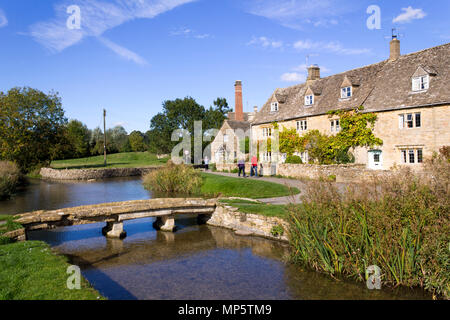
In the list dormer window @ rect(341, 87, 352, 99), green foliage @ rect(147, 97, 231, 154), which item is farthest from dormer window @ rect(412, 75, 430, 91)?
green foliage @ rect(147, 97, 231, 154)

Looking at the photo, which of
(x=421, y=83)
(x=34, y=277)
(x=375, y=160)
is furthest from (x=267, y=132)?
(x=34, y=277)

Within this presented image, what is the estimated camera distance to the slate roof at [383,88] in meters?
25.5

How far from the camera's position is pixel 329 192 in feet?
35.2

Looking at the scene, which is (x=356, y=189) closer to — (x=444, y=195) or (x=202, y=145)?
(x=444, y=195)

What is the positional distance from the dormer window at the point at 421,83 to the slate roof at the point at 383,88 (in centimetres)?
32

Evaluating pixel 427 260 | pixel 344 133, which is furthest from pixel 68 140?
pixel 427 260

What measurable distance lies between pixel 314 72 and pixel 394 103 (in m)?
13.3

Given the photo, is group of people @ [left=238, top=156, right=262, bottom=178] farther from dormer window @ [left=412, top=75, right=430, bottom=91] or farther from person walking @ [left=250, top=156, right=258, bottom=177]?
dormer window @ [left=412, top=75, right=430, bottom=91]

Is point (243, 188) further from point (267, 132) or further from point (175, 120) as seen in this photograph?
point (175, 120)

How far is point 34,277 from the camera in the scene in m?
7.85

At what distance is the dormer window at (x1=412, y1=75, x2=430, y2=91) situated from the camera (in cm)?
2583

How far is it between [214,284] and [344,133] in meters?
24.1

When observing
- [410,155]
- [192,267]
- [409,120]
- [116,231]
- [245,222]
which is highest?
[409,120]

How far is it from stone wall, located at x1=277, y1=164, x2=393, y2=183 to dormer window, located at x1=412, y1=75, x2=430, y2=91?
755cm
